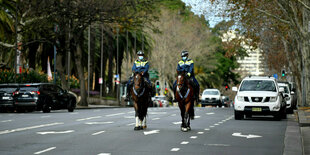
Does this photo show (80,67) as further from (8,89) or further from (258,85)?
(258,85)

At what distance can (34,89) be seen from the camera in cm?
3459

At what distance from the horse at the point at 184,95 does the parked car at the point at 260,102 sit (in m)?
7.86

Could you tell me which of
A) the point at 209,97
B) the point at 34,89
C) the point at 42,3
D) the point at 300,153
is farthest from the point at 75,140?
the point at 209,97

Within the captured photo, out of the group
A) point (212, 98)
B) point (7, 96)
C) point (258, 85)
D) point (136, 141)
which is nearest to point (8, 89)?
point (7, 96)

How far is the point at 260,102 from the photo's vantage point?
2597 cm

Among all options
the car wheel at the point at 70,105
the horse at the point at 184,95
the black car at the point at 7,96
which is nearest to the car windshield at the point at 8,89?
the black car at the point at 7,96

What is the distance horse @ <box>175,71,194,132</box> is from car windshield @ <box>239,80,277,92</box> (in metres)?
8.98

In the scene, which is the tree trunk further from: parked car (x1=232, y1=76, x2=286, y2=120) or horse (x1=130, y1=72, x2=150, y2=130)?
horse (x1=130, y1=72, x2=150, y2=130)

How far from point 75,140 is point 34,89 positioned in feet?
65.7

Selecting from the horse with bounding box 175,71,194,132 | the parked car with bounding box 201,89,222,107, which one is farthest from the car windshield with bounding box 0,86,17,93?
the parked car with bounding box 201,89,222,107

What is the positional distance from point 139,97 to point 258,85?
9889mm

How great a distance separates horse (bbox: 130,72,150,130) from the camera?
61.0 ft

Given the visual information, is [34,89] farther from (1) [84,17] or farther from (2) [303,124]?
(2) [303,124]

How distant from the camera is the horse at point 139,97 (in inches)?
731
